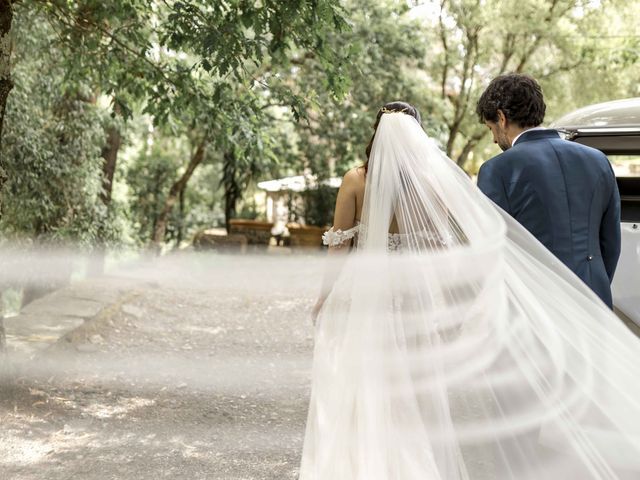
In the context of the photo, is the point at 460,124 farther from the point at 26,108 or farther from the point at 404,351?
the point at 404,351

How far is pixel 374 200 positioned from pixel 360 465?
3.77 feet

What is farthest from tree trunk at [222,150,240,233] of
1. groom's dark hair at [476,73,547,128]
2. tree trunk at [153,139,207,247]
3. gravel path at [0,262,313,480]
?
groom's dark hair at [476,73,547,128]

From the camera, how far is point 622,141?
4.92m

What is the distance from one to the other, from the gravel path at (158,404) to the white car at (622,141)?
226 centimetres

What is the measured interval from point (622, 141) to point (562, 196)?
7.86ft

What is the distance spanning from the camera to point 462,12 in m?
17.0

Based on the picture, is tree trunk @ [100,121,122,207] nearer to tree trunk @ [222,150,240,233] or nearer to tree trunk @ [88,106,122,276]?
tree trunk @ [88,106,122,276]

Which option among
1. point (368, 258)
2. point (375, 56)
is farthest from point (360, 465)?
point (375, 56)

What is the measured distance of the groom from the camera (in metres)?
2.86

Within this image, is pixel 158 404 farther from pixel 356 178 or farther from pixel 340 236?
pixel 356 178

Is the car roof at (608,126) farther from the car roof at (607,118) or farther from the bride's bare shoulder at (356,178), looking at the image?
the bride's bare shoulder at (356,178)

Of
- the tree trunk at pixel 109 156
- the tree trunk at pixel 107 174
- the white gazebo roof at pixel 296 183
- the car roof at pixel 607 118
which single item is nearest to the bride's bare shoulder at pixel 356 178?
the car roof at pixel 607 118

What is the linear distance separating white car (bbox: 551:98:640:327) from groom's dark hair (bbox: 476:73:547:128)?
1768mm

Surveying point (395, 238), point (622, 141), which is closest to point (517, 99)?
point (395, 238)
